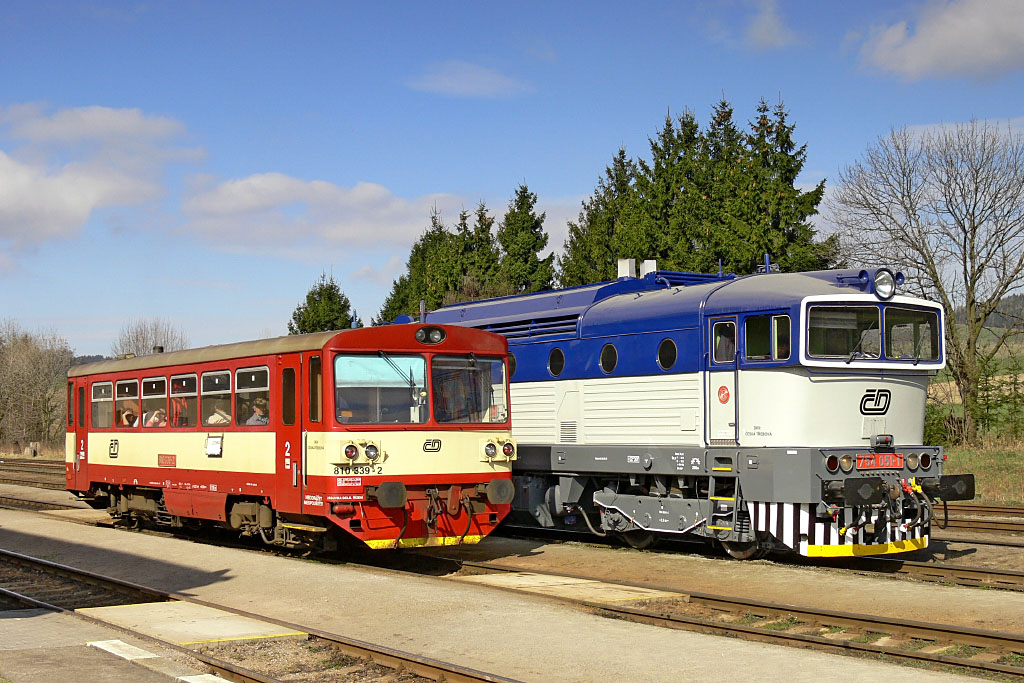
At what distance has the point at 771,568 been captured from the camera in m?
13.7

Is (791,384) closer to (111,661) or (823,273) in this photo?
(823,273)

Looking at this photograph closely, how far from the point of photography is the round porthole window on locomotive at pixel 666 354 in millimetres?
14547

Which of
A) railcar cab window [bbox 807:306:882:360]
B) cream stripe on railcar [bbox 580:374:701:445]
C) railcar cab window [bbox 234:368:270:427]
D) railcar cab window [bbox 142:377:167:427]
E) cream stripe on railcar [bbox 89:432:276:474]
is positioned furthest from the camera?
railcar cab window [bbox 142:377:167:427]

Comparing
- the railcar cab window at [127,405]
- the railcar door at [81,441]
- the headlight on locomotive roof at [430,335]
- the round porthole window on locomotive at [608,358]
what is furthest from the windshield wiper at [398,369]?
the railcar door at [81,441]

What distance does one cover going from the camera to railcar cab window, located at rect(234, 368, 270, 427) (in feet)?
48.7

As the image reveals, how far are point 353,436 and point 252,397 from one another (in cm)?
260

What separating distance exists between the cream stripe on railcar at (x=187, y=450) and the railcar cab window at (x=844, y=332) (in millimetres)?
7160

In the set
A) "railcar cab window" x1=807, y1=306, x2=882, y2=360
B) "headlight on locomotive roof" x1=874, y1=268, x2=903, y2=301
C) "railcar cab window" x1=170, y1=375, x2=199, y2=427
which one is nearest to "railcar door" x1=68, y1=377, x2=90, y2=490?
"railcar cab window" x1=170, y1=375, x2=199, y2=427

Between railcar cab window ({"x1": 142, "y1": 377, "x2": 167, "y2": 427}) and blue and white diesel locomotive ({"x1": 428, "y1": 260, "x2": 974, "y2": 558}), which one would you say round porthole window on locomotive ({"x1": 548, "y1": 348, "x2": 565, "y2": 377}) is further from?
railcar cab window ({"x1": 142, "y1": 377, "x2": 167, "y2": 427})

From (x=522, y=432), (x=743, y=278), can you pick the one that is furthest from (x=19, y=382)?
(x=743, y=278)

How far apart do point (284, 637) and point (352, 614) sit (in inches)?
48.0

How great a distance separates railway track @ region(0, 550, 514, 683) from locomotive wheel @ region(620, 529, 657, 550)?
6.62 m

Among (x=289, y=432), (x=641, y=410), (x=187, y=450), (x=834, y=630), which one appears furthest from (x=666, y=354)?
(x=187, y=450)

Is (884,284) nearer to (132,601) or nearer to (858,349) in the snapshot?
(858,349)
